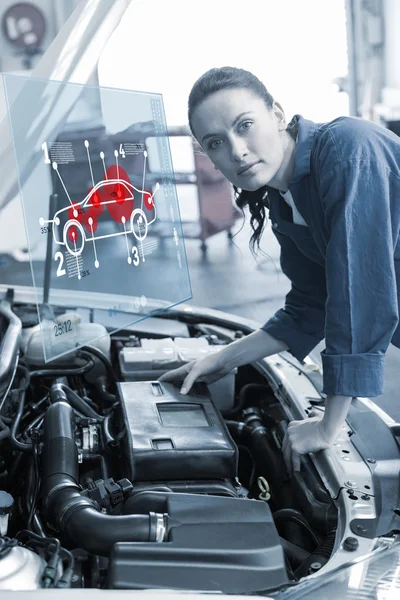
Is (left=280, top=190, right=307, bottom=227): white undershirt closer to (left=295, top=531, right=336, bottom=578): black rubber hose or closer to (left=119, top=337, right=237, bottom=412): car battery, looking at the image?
(left=119, top=337, right=237, bottom=412): car battery

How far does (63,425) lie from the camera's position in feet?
5.49

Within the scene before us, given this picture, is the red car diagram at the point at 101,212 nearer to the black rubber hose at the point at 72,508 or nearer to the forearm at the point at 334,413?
the black rubber hose at the point at 72,508

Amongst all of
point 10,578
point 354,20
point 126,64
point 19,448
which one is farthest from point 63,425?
point 354,20

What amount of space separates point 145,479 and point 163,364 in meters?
0.57

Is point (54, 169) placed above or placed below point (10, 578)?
above

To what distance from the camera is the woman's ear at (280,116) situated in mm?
1665

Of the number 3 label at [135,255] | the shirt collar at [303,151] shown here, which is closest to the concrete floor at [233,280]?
the number 3 label at [135,255]

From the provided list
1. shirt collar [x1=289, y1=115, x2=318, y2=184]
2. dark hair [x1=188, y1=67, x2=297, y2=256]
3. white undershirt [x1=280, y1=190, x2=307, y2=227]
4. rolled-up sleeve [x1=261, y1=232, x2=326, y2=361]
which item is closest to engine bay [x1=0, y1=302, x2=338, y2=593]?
rolled-up sleeve [x1=261, y1=232, x2=326, y2=361]

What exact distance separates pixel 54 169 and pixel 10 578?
1.00 m

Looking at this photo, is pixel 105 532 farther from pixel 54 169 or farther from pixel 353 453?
pixel 54 169

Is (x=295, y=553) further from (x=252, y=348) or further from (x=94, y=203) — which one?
(x=94, y=203)

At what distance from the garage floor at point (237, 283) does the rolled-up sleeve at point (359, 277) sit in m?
2.64

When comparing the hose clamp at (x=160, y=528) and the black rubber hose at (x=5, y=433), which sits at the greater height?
the hose clamp at (x=160, y=528)

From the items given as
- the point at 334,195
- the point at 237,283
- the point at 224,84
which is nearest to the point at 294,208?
the point at 334,195
